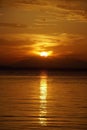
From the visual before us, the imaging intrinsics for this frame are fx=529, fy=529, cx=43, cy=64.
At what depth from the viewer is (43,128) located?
12.5m

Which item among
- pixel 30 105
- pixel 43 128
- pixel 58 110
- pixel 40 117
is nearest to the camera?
pixel 43 128

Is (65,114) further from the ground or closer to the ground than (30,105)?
closer to the ground

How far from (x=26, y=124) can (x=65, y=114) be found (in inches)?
108

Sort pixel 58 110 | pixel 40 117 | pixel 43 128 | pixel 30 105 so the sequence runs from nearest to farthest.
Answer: pixel 43 128, pixel 40 117, pixel 58 110, pixel 30 105

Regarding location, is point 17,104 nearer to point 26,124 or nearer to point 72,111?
point 72,111

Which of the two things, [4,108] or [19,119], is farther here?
[4,108]

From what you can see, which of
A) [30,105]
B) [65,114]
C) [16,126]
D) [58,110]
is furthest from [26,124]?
[30,105]

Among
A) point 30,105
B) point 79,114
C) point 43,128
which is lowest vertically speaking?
point 43,128

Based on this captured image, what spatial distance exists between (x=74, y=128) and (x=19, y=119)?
2054mm

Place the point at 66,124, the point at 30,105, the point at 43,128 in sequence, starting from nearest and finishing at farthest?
the point at 43,128 < the point at 66,124 < the point at 30,105

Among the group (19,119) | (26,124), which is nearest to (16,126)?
(26,124)

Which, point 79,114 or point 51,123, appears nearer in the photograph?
point 51,123

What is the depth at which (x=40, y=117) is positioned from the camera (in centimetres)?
1477

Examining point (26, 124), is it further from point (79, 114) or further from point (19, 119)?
point (79, 114)
